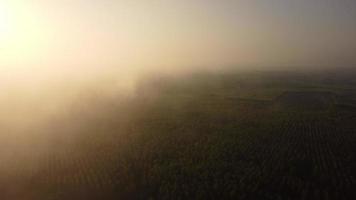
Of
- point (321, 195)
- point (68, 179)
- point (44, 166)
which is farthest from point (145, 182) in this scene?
point (321, 195)

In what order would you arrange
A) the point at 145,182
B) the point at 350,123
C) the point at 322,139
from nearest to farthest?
the point at 145,182
the point at 322,139
the point at 350,123

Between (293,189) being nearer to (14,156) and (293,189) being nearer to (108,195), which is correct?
(108,195)

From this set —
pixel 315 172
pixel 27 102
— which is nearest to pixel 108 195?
pixel 315 172

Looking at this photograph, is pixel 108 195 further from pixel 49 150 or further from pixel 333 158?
pixel 333 158

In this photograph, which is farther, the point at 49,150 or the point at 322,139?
the point at 322,139

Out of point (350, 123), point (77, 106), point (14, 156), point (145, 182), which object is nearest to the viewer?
point (145, 182)

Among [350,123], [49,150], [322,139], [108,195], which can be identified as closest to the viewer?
[108,195]
